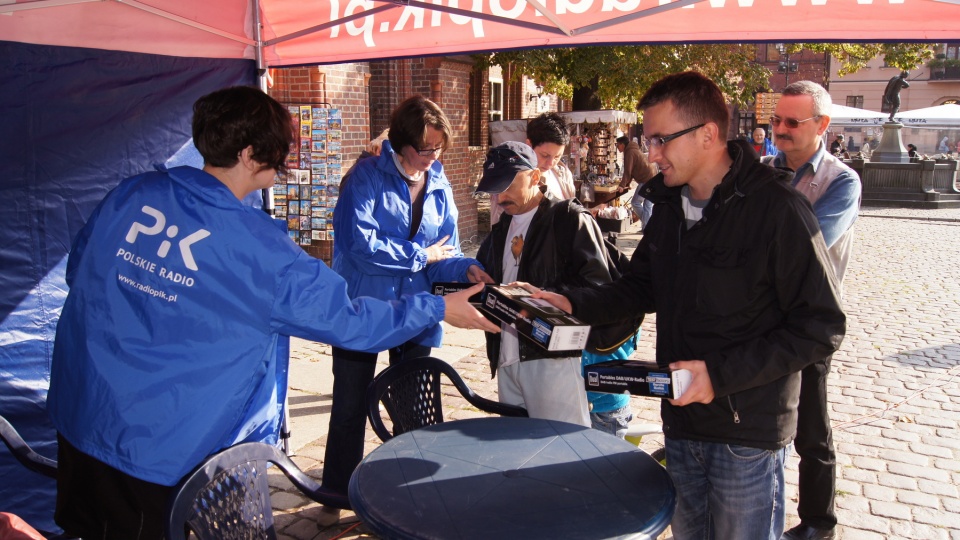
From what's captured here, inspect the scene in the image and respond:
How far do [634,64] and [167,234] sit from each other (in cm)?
1284

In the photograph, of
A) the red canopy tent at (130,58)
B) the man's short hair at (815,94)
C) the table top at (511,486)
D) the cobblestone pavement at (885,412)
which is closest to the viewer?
the table top at (511,486)

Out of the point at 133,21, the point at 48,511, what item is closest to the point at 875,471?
the point at 48,511

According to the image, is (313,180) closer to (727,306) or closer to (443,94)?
(443,94)

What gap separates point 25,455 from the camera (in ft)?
9.87

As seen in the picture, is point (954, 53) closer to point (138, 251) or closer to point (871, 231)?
point (871, 231)

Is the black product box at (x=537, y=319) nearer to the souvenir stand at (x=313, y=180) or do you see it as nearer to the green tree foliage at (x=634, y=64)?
the souvenir stand at (x=313, y=180)

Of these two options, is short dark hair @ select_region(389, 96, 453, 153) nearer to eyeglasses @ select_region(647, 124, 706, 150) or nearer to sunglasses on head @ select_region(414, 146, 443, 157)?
sunglasses on head @ select_region(414, 146, 443, 157)

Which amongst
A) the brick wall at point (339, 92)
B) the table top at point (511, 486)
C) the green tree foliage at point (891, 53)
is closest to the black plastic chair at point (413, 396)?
the table top at point (511, 486)

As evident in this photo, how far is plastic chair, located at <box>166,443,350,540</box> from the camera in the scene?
2261 millimetres

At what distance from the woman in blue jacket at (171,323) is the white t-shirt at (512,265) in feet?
3.71

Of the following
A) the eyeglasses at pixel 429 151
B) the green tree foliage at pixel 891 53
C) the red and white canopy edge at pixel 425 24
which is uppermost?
the green tree foliage at pixel 891 53

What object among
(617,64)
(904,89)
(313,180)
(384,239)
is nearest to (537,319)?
(384,239)

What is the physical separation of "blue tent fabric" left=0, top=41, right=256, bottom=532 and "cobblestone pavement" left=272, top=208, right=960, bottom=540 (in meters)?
1.29

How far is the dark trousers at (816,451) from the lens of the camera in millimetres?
3520
